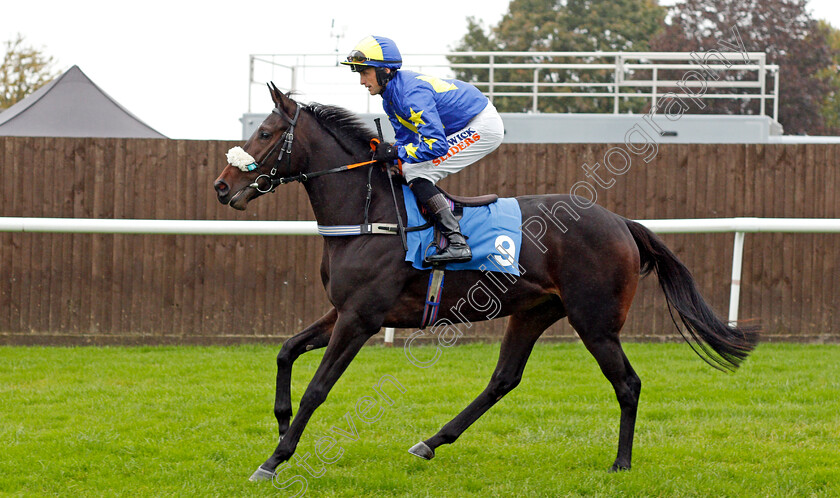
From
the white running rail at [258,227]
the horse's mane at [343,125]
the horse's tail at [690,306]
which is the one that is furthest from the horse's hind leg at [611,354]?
the white running rail at [258,227]

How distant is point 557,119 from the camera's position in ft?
35.6

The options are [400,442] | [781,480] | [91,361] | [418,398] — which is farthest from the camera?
[91,361]

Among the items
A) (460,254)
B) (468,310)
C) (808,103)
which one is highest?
(808,103)

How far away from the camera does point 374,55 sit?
429 centimetres

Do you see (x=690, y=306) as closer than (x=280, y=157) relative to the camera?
No

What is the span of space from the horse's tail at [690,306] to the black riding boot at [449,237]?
3.78 ft

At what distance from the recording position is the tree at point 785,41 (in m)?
23.6

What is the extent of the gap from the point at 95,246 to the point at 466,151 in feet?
15.8

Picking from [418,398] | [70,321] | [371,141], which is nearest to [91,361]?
[70,321]

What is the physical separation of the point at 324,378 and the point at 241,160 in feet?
3.95

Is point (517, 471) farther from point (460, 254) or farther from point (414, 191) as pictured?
point (414, 191)

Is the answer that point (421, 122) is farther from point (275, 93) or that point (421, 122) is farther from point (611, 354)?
point (611, 354)

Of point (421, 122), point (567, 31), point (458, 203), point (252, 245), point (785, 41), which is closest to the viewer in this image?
point (421, 122)

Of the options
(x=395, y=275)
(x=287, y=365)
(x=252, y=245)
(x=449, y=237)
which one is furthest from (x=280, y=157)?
(x=252, y=245)
